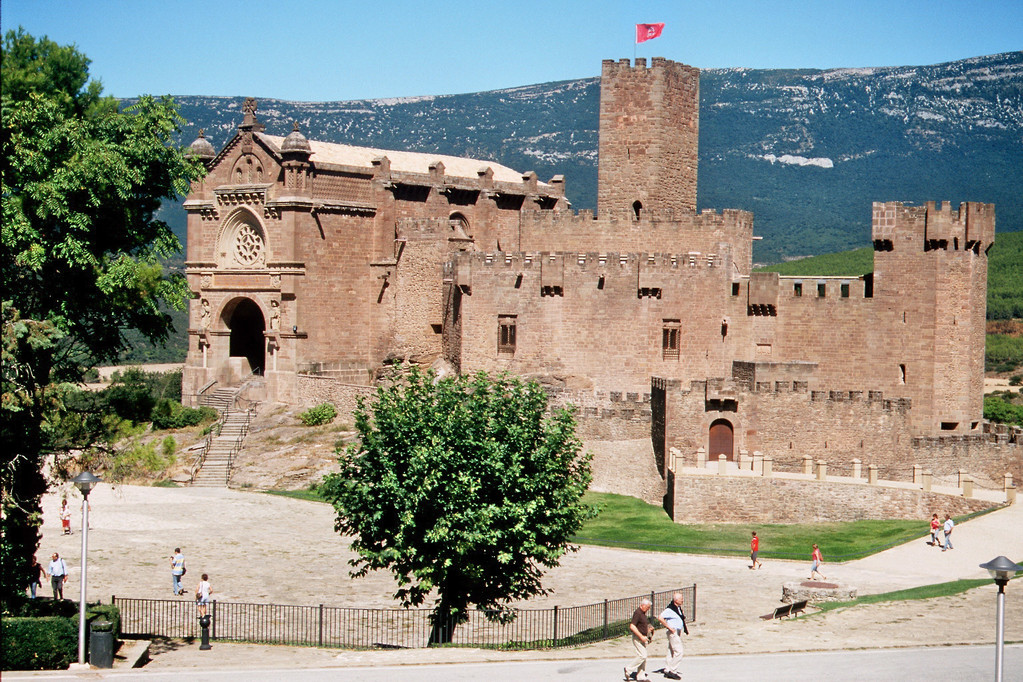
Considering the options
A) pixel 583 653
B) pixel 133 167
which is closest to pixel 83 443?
pixel 133 167

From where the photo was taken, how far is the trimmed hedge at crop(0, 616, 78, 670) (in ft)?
70.8

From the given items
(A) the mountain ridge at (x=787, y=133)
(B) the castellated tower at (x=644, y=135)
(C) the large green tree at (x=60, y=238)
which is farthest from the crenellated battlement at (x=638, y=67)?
(A) the mountain ridge at (x=787, y=133)

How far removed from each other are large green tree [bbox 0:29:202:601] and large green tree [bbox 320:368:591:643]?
5435 millimetres

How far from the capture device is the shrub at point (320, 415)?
1844 inches

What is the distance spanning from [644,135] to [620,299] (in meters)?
7.59

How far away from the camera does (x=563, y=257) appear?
47469 millimetres

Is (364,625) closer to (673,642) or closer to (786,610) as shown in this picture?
(673,642)

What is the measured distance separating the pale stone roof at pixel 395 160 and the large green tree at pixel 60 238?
936 inches

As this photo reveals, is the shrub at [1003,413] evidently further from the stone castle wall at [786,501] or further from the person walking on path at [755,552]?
the person walking on path at [755,552]

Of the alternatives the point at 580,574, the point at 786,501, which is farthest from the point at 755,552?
the point at 786,501

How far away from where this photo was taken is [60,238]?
24.9 m

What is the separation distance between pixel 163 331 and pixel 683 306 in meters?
23.2

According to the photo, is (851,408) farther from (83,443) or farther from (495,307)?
(83,443)

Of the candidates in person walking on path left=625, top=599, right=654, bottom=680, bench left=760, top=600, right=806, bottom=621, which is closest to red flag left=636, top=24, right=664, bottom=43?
bench left=760, top=600, right=806, bottom=621
